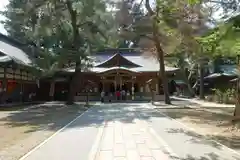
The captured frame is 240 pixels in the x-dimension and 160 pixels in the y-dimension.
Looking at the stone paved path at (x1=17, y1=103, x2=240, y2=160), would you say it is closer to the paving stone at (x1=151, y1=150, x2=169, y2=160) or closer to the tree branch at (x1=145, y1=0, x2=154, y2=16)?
the paving stone at (x1=151, y1=150, x2=169, y2=160)

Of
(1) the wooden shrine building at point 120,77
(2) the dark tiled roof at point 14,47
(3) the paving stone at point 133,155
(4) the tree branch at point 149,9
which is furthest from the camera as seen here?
(1) the wooden shrine building at point 120,77

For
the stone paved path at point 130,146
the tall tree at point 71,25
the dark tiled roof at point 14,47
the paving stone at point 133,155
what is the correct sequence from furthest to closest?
the dark tiled roof at point 14,47, the tall tree at point 71,25, the stone paved path at point 130,146, the paving stone at point 133,155

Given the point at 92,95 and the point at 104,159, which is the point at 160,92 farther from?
the point at 104,159

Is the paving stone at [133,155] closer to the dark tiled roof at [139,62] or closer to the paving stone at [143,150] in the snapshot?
the paving stone at [143,150]

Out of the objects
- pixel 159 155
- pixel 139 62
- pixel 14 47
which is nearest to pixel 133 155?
pixel 159 155

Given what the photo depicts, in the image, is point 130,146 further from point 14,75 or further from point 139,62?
point 139,62

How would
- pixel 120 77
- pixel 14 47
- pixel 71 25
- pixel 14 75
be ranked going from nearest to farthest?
pixel 14 75
pixel 71 25
pixel 14 47
pixel 120 77

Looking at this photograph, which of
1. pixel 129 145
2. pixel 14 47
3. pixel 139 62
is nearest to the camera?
pixel 129 145

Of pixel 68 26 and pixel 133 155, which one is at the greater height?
pixel 68 26

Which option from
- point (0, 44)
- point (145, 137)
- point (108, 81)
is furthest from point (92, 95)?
point (145, 137)

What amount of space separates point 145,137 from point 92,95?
90.3 feet

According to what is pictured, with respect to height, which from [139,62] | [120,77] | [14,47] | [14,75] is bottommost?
[14,75]

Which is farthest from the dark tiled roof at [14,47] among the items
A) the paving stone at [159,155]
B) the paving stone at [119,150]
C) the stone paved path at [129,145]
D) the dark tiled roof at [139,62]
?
the paving stone at [159,155]

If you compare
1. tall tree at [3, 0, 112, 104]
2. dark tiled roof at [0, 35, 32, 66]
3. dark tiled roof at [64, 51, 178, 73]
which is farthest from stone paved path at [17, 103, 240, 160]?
dark tiled roof at [64, 51, 178, 73]
